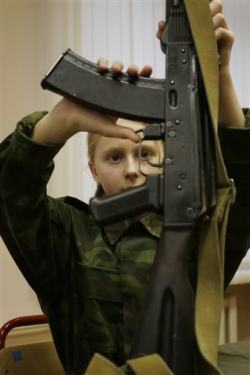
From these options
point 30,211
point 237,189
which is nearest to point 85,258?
point 30,211

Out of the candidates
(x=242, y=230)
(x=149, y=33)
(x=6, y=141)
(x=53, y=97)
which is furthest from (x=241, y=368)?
(x=149, y=33)

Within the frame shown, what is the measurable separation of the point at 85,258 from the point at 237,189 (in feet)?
0.84

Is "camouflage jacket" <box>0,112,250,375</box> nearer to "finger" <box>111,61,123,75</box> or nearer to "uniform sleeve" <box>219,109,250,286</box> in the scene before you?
"uniform sleeve" <box>219,109,250,286</box>

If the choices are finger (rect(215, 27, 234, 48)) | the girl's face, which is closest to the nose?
the girl's face

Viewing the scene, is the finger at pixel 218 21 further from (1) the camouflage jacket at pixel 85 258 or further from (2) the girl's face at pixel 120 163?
(2) the girl's face at pixel 120 163

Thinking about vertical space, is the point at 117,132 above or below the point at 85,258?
above

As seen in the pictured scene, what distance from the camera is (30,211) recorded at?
666 mm

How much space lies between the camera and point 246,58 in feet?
5.02

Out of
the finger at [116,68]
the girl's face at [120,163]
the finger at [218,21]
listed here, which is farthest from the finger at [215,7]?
the girl's face at [120,163]

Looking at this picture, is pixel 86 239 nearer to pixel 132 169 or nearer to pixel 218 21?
pixel 132 169

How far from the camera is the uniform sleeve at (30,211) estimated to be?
60 centimetres

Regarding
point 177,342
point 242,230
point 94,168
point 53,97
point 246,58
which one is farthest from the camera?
point 246,58

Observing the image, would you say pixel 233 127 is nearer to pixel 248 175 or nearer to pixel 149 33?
pixel 248 175

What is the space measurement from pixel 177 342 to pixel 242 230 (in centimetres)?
28
